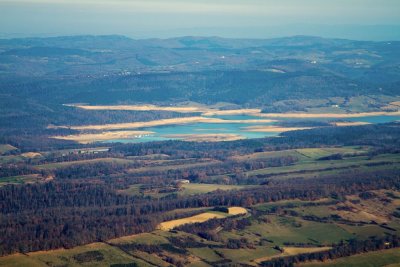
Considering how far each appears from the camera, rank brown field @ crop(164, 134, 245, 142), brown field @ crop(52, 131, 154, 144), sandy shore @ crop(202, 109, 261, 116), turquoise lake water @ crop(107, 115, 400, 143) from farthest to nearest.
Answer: sandy shore @ crop(202, 109, 261, 116) < turquoise lake water @ crop(107, 115, 400, 143) < brown field @ crop(52, 131, 154, 144) < brown field @ crop(164, 134, 245, 142)

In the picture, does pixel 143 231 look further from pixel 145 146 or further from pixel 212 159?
pixel 145 146

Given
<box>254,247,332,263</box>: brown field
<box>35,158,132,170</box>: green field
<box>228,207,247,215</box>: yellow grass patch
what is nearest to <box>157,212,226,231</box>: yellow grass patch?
<box>228,207,247,215</box>: yellow grass patch

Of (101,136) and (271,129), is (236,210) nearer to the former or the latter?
(101,136)

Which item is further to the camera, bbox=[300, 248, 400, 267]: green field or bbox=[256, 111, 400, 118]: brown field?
bbox=[256, 111, 400, 118]: brown field

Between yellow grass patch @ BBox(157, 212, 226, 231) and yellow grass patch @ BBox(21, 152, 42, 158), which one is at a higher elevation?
yellow grass patch @ BBox(157, 212, 226, 231)

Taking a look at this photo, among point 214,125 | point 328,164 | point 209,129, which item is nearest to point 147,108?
point 214,125

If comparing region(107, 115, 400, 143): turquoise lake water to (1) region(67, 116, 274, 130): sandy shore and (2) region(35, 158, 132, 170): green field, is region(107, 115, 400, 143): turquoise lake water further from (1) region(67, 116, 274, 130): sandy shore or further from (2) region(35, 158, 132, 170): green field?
(2) region(35, 158, 132, 170): green field

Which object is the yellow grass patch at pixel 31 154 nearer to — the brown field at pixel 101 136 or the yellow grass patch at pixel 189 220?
the brown field at pixel 101 136

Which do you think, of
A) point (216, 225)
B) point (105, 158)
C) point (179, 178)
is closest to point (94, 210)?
point (216, 225)
